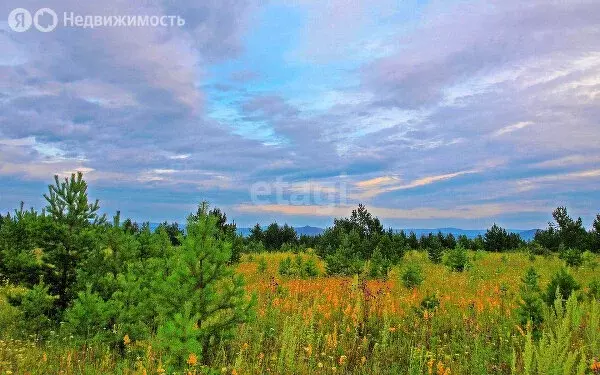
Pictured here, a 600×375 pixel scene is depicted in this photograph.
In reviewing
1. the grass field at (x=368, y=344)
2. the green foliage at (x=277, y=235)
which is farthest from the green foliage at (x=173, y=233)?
the green foliage at (x=277, y=235)

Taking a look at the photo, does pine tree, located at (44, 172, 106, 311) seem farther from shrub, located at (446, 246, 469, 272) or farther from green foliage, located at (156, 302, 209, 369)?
shrub, located at (446, 246, 469, 272)

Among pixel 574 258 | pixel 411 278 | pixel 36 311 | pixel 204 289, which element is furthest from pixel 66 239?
pixel 574 258

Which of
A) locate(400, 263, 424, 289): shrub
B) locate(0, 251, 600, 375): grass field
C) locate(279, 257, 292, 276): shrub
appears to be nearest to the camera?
locate(0, 251, 600, 375): grass field

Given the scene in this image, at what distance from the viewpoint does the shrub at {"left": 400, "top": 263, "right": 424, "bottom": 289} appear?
14.4m

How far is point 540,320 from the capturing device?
780 centimetres

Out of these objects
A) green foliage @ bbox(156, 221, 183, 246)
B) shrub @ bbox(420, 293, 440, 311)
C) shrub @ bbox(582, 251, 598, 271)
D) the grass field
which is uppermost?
green foliage @ bbox(156, 221, 183, 246)

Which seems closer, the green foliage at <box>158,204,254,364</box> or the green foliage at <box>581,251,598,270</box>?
the green foliage at <box>158,204,254,364</box>

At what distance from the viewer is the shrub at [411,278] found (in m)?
14.4

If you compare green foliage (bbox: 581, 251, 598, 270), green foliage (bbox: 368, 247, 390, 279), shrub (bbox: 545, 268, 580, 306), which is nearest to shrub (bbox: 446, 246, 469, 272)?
green foliage (bbox: 368, 247, 390, 279)

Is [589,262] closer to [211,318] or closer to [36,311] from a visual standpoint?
[211,318]

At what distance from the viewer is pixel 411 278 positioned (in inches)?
572

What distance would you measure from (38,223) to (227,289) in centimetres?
529

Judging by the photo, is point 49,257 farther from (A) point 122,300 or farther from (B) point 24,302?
(A) point 122,300

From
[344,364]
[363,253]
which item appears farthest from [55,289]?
[363,253]
